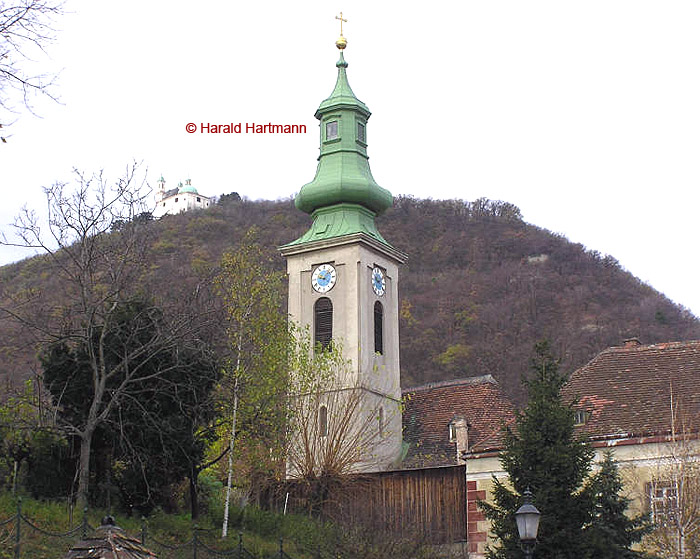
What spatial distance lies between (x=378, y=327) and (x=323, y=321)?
230 cm

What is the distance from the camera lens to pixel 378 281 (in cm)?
4412

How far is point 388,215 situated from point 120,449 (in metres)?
60.5

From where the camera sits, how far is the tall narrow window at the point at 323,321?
139 ft

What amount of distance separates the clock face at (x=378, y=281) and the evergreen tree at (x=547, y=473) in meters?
21.1

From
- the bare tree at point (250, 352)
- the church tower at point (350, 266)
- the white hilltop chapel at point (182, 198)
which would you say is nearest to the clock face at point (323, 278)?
the church tower at point (350, 266)

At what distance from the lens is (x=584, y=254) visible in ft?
276

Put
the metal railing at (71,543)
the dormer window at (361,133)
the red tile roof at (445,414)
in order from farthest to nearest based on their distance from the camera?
the dormer window at (361,133), the red tile roof at (445,414), the metal railing at (71,543)

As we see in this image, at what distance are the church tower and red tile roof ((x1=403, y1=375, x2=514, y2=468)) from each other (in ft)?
2.51

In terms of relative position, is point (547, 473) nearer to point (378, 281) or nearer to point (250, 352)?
point (250, 352)

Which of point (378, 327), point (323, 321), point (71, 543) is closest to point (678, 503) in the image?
point (71, 543)

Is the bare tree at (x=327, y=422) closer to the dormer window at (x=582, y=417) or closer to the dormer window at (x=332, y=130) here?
the dormer window at (x=582, y=417)

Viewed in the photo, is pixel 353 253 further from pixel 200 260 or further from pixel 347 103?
pixel 200 260

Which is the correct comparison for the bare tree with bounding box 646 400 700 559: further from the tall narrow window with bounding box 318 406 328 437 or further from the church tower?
the church tower

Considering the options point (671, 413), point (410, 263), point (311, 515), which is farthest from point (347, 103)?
point (410, 263)
